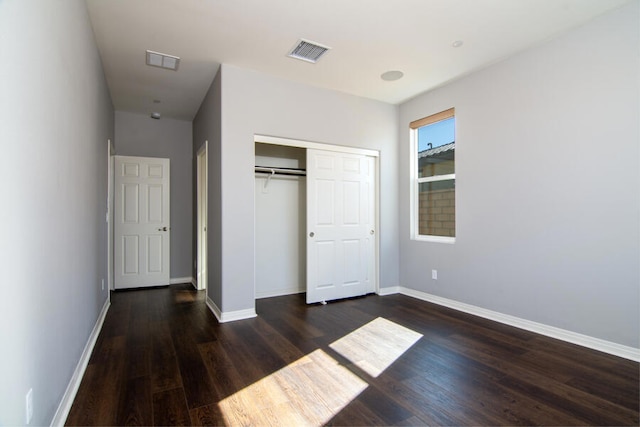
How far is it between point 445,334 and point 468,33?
2737 mm

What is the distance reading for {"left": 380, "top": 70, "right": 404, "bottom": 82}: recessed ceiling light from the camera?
12.2 feet

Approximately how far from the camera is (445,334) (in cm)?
304

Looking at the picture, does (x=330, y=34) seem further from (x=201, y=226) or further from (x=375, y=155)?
(x=201, y=226)

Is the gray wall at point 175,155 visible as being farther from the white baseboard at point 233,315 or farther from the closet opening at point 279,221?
the white baseboard at point 233,315

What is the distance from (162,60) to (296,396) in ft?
11.2

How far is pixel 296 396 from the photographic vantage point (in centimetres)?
201

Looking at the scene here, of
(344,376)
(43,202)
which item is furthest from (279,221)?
(43,202)

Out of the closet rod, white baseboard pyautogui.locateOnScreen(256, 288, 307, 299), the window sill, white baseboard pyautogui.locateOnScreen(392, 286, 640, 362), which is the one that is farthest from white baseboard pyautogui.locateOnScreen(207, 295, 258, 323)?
the window sill

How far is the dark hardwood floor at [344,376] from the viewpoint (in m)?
1.82

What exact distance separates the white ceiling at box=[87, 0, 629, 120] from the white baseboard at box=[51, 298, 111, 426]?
8.73 ft

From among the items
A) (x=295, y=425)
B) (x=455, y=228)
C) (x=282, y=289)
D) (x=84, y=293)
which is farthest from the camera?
(x=282, y=289)

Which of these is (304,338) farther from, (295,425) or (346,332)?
(295,425)

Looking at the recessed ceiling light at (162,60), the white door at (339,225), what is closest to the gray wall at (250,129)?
the white door at (339,225)

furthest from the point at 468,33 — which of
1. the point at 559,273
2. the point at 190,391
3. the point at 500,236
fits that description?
the point at 190,391
